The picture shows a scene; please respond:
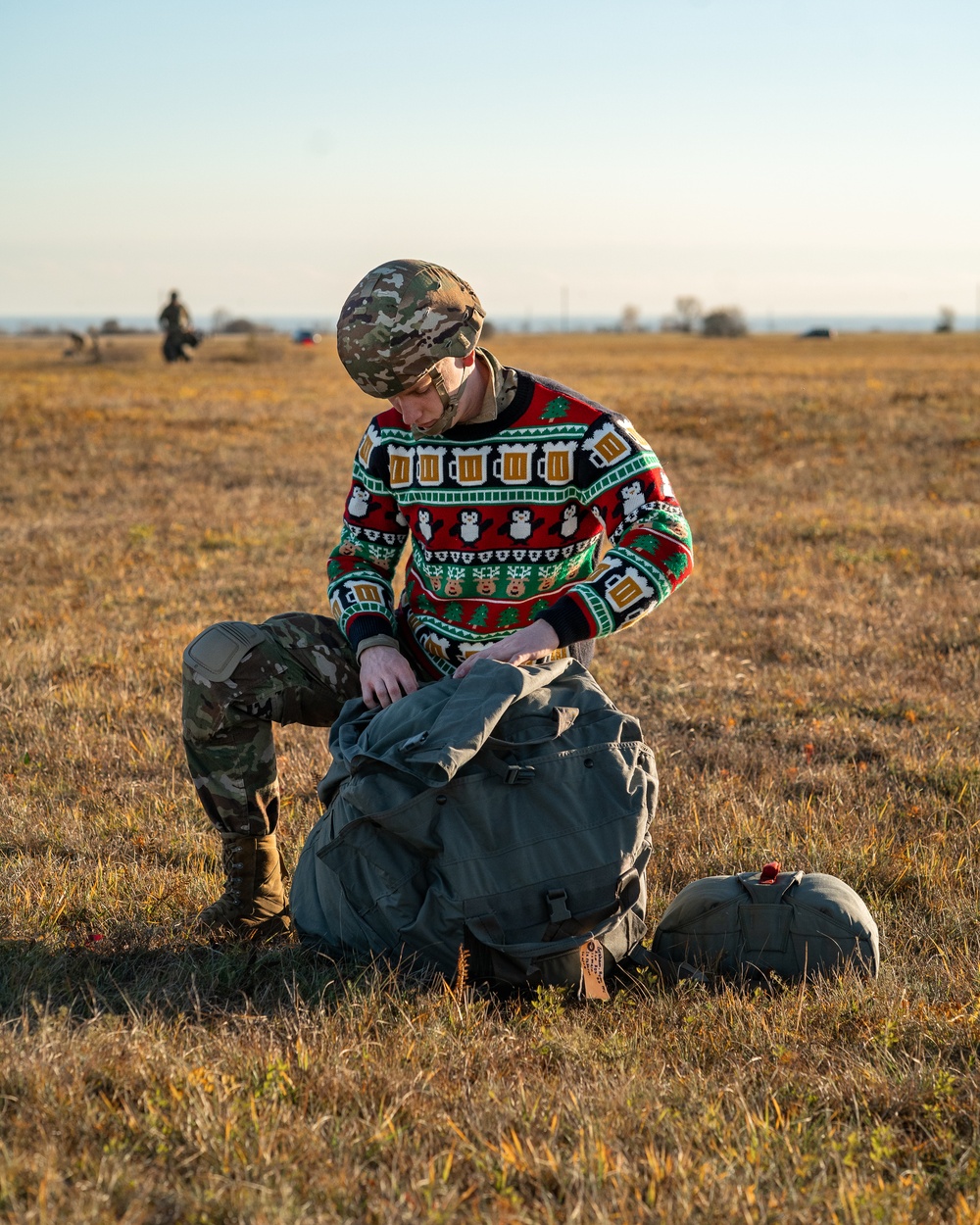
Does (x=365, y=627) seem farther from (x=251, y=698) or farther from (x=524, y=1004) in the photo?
(x=524, y=1004)

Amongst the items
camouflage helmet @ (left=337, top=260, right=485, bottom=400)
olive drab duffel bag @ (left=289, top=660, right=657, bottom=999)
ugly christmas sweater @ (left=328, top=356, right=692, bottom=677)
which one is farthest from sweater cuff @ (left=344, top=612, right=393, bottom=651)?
camouflage helmet @ (left=337, top=260, right=485, bottom=400)

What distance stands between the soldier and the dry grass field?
559 mm

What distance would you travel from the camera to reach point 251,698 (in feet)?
11.0

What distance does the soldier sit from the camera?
10.4ft

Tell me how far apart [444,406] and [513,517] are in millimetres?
378

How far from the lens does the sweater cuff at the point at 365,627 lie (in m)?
3.48

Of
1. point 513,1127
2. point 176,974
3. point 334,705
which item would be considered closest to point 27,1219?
point 513,1127

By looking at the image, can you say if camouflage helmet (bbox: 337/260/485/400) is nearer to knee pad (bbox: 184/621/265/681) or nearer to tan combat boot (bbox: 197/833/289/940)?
knee pad (bbox: 184/621/265/681)

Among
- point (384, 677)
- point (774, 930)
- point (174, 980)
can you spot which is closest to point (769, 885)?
point (774, 930)

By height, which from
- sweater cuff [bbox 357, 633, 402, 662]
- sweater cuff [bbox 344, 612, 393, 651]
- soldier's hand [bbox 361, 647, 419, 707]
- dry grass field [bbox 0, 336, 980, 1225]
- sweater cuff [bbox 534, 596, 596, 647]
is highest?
sweater cuff [bbox 534, 596, 596, 647]

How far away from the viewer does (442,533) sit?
348 cm

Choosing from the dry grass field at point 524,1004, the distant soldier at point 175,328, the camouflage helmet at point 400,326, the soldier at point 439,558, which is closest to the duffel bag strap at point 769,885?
the dry grass field at point 524,1004

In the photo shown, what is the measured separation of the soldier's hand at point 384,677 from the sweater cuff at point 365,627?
10 cm

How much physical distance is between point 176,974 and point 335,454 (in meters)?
14.1
